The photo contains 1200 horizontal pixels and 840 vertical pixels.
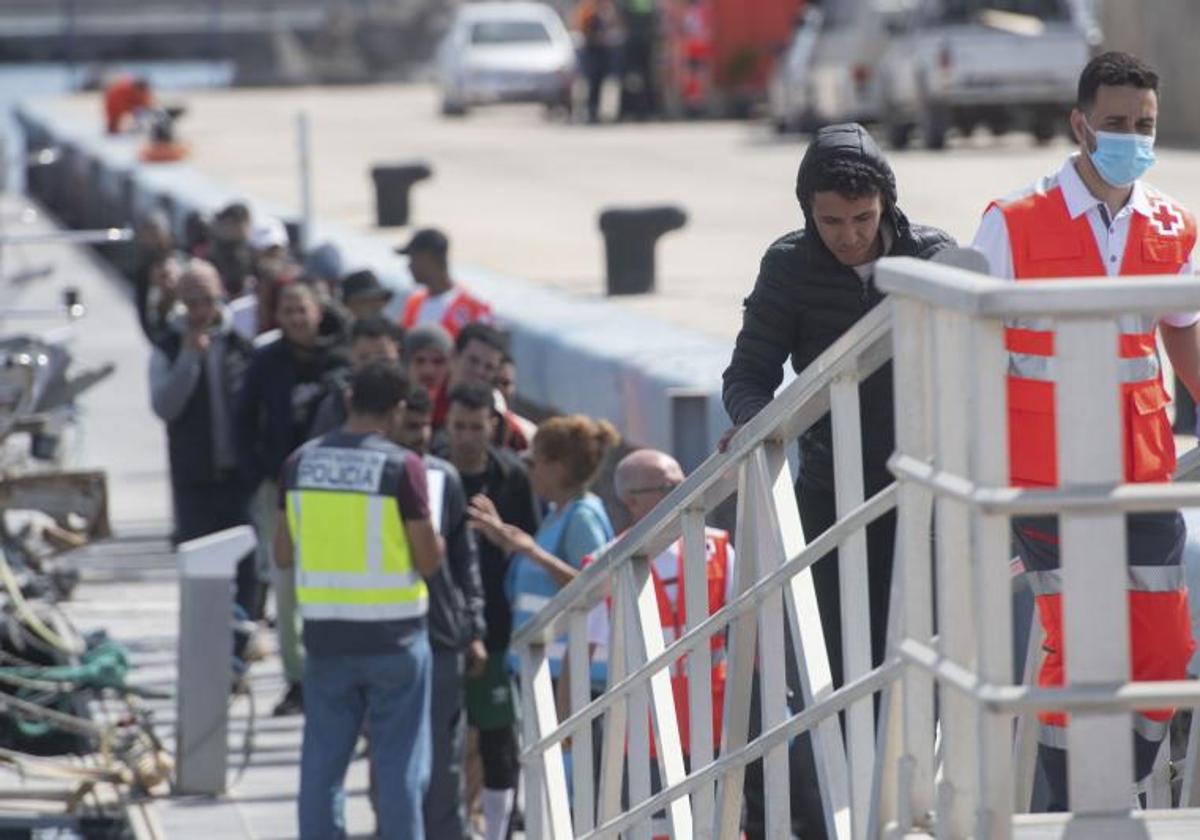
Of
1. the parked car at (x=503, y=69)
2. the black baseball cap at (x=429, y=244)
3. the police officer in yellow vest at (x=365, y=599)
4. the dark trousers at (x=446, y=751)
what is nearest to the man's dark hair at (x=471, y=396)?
the police officer in yellow vest at (x=365, y=599)

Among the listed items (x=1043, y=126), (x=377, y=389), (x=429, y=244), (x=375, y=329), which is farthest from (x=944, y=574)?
(x=1043, y=126)

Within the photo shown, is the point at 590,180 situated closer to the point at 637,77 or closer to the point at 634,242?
the point at 637,77

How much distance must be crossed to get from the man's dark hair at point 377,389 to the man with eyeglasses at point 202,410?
177 inches

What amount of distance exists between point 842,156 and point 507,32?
44009 millimetres

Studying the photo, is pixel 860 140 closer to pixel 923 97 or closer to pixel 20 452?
pixel 20 452

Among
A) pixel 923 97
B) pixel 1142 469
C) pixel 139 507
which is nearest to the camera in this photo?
pixel 1142 469

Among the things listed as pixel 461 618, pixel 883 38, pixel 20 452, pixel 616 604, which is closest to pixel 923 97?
pixel 883 38

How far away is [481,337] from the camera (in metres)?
10.1

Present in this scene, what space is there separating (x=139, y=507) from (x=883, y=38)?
703 inches

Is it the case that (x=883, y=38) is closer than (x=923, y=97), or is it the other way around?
(x=923, y=97)

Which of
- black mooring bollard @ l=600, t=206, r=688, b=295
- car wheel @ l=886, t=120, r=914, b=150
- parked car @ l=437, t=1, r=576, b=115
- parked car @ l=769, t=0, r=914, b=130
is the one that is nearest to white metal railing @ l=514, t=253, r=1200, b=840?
black mooring bollard @ l=600, t=206, r=688, b=295

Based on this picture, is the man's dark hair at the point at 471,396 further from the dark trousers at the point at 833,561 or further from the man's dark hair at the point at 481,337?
the dark trousers at the point at 833,561

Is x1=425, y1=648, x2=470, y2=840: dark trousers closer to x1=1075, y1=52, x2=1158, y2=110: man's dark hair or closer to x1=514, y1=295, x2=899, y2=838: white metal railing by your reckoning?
x1=514, y1=295, x2=899, y2=838: white metal railing

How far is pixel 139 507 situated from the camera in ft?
60.4
